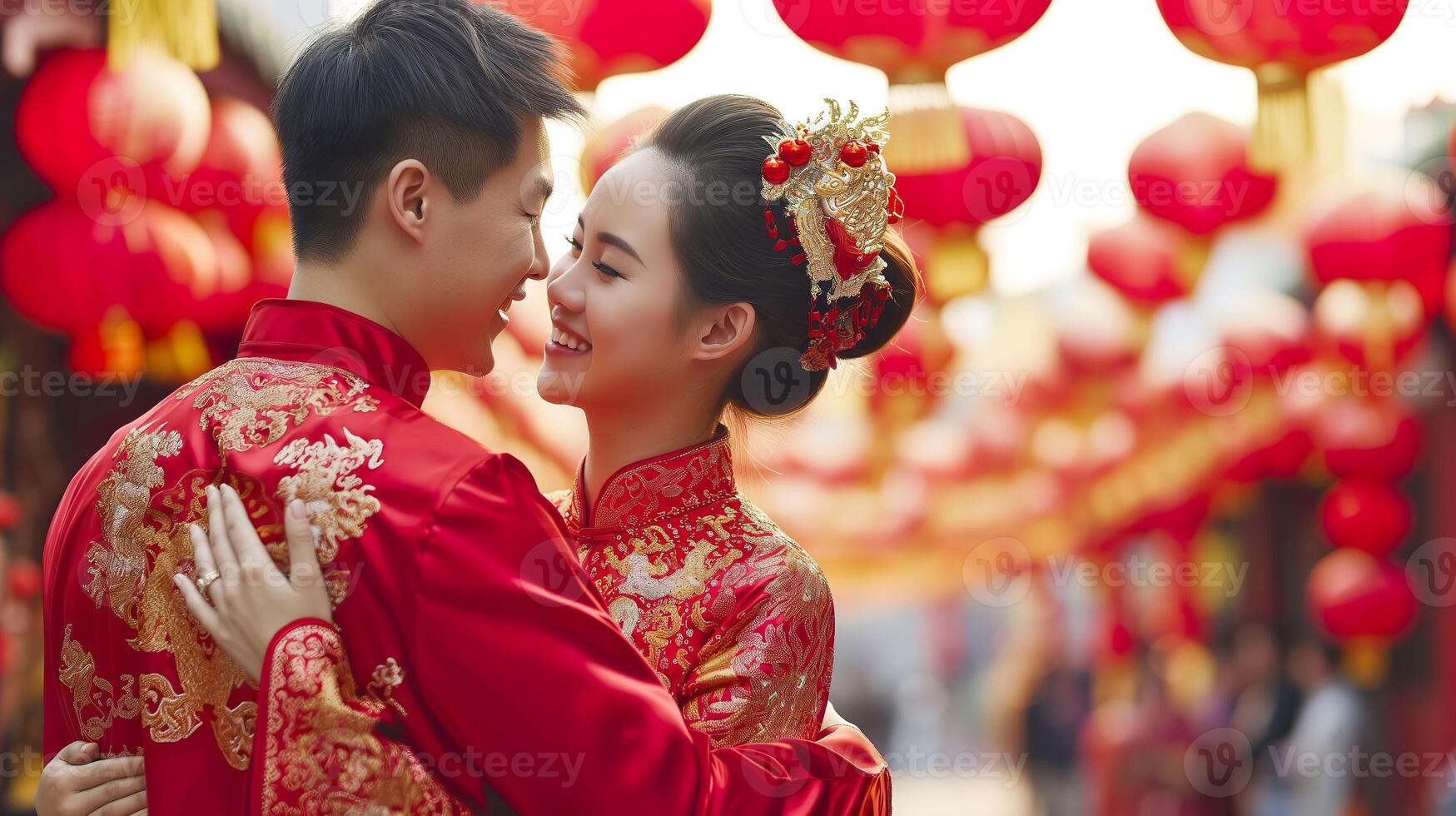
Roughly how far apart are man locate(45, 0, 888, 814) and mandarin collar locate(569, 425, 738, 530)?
17.0 inches

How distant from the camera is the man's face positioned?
4.91ft

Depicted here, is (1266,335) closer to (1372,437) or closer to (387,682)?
(1372,437)

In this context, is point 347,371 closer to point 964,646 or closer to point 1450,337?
point 1450,337

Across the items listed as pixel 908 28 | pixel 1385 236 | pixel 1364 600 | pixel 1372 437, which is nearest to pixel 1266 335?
pixel 1372 437

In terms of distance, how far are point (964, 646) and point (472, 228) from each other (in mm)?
16857

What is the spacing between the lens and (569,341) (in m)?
1.95

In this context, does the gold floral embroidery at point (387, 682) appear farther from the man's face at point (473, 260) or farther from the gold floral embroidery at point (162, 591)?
the man's face at point (473, 260)

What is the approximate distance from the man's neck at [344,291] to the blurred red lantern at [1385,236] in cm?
331

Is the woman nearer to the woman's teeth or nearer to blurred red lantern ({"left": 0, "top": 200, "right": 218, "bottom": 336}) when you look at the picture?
the woman's teeth

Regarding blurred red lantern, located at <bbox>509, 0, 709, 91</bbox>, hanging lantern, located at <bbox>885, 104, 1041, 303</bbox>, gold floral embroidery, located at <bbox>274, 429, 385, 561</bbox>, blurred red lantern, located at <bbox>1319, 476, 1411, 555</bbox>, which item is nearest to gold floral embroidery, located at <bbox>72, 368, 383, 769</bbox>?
gold floral embroidery, located at <bbox>274, 429, 385, 561</bbox>

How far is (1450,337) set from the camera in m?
6.33

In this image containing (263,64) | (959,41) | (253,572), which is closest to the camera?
(253,572)

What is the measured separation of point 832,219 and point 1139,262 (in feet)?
7.74

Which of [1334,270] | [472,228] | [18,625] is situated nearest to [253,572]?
[472,228]
